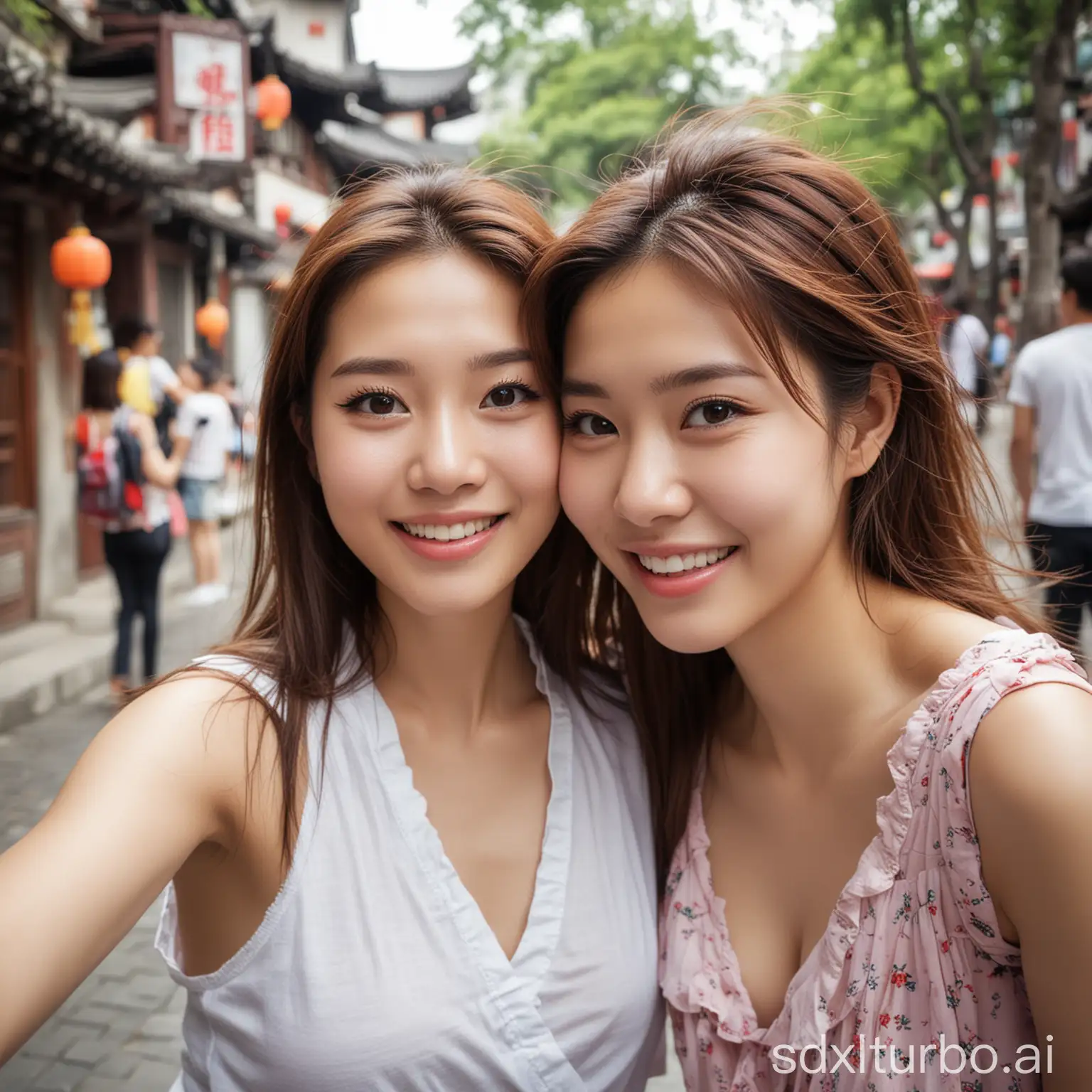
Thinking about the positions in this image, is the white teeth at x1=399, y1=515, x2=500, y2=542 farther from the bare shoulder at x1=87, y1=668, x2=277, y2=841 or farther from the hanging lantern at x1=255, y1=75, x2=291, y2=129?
the hanging lantern at x1=255, y1=75, x2=291, y2=129

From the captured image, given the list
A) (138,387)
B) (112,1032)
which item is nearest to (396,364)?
(112,1032)

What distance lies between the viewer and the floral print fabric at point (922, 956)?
1504mm

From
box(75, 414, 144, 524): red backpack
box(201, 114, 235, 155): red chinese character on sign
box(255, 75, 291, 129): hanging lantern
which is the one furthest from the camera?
box(255, 75, 291, 129): hanging lantern

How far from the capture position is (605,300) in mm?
1735

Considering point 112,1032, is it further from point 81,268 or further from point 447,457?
point 81,268

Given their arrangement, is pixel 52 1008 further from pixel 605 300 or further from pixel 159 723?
pixel 605 300

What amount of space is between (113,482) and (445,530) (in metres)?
5.28

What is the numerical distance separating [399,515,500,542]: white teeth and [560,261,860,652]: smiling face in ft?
0.65

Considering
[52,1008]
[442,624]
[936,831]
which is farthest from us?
[442,624]

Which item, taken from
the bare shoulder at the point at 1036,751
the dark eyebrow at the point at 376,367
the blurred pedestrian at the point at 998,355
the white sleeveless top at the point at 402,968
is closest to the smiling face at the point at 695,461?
the dark eyebrow at the point at 376,367

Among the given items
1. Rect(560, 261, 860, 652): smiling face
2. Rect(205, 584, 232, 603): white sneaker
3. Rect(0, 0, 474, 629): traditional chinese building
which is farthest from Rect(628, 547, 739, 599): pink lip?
Rect(205, 584, 232, 603): white sneaker

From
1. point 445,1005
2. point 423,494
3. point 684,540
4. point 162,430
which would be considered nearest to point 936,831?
point 684,540

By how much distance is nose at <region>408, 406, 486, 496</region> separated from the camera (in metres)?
1.73

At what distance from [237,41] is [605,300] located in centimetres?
978
